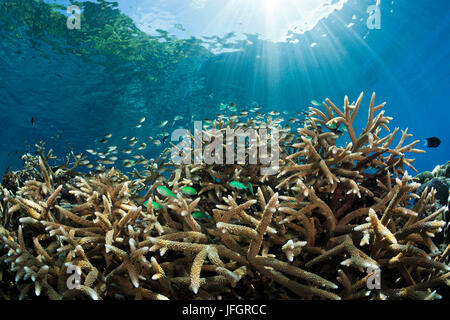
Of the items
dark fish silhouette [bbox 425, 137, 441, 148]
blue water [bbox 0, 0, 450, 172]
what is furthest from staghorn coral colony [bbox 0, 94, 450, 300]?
blue water [bbox 0, 0, 450, 172]

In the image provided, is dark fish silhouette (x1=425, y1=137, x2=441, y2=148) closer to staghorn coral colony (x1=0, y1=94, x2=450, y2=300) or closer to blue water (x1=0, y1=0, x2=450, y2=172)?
staghorn coral colony (x1=0, y1=94, x2=450, y2=300)

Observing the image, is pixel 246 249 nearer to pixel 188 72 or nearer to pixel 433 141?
pixel 433 141

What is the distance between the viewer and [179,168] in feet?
13.7

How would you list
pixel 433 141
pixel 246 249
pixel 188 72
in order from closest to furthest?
pixel 246 249 → pixel 433 141 → pixel 188 72

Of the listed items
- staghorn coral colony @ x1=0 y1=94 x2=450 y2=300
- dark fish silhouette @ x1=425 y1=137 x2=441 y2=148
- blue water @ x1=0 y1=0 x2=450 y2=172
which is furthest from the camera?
blue water @ x1=0 y1=0 x2=450 y2=172

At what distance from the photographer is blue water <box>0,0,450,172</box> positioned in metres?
20.7

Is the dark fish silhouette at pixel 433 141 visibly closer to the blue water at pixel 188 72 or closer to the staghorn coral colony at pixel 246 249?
the staghorn coral colony at pixel 246 249

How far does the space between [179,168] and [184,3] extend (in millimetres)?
18360

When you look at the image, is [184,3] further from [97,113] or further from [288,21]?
[97,113]

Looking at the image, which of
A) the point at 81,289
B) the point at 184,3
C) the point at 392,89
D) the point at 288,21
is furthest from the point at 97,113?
the point at 392,89

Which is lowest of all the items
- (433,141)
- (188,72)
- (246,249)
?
(246,249)

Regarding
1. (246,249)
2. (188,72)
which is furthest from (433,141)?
(188,72)

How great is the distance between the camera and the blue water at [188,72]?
2070cm

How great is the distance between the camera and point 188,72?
2455 centimetres
